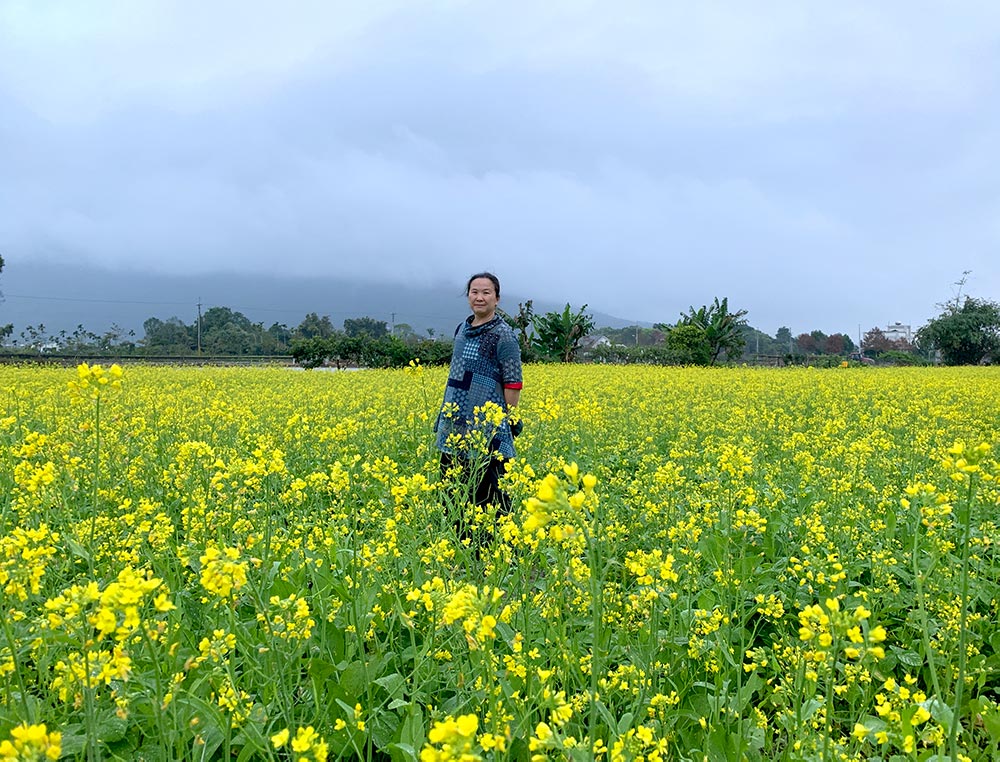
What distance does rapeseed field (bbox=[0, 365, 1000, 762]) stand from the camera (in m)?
1.45

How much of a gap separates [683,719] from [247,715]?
1.51 metres

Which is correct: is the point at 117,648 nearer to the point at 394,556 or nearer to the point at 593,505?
the point at 593,505

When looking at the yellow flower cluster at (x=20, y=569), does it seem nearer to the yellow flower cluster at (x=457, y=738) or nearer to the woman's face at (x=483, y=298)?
the yellow flower cluster at (x=457, y=738)

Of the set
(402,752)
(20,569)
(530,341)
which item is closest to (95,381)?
(20,569)

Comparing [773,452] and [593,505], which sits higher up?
[593,505]

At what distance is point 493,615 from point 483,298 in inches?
113

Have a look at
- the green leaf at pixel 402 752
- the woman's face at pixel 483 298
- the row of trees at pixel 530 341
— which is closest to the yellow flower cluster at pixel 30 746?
the green leaf at pixel 402 752

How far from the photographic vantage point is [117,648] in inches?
53.1

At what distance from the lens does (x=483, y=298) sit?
410 cm

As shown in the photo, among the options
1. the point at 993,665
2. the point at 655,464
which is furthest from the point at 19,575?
the point at 655,464

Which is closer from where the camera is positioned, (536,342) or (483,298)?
(483,298)

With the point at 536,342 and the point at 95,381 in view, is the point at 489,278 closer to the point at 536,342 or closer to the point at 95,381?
the point at 95,381

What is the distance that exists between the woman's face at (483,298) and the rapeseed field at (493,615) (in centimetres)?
77

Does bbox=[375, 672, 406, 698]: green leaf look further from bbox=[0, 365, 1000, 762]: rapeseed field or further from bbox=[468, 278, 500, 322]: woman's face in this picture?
bbox=[468, 278, 500, 322]: woman's face
